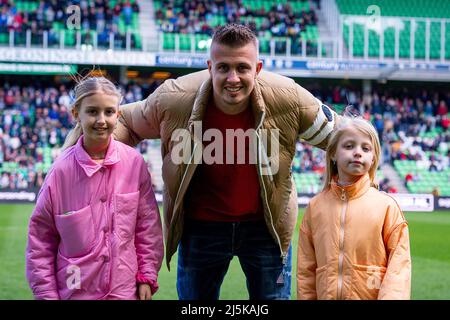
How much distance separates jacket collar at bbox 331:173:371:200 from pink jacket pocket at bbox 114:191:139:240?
96 cm

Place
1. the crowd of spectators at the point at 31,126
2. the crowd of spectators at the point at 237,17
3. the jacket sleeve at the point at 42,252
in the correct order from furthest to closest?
the crowd of spectators at the point at 237,17
the crowd of spectators at the point at 31,126
the jacket sleeve at the point at 42,252

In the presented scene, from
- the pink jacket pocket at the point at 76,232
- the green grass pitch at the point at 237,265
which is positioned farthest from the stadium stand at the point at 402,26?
the pink jacket pocket at the point at 76,232

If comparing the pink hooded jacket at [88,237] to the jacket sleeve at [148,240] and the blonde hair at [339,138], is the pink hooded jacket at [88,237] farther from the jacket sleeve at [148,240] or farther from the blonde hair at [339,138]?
the blonde hair at [339,138]

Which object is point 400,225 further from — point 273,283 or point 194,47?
point 194,47

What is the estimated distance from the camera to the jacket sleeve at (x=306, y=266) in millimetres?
3232

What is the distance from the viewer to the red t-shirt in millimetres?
3479

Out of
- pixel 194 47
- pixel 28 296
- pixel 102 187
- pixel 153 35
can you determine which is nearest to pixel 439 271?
pixel 28 296

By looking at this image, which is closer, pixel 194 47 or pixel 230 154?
pixel 230 154

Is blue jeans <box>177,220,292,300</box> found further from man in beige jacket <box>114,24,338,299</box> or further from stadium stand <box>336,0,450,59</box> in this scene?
stadium stand <box>336,0,450,59</box>
